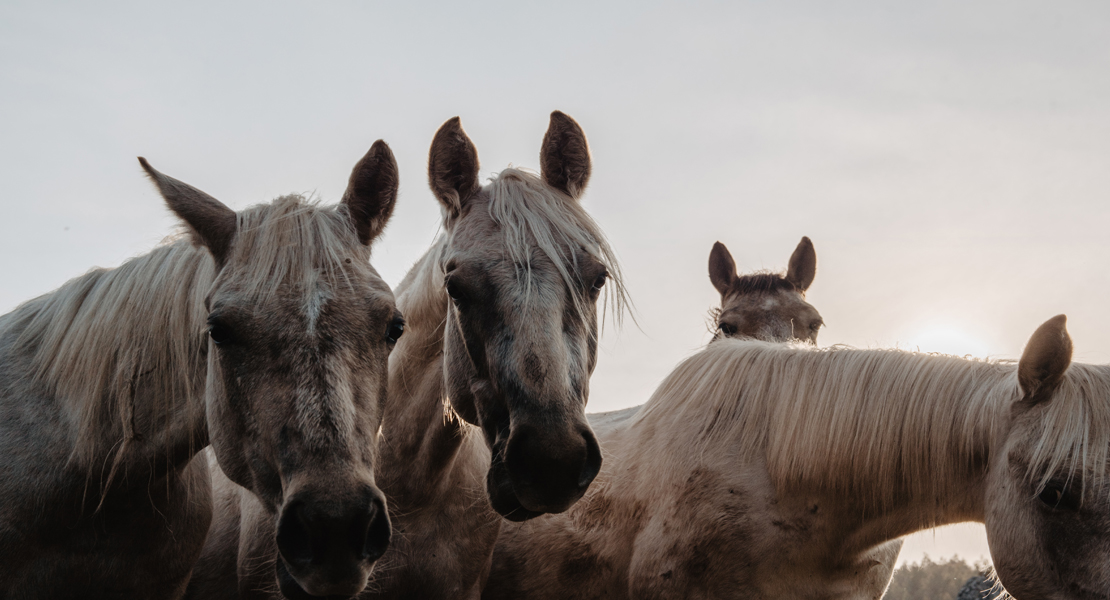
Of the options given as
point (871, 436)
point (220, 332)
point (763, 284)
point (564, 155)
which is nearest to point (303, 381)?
point (220, 332)

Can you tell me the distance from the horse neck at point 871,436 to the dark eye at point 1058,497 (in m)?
0.30

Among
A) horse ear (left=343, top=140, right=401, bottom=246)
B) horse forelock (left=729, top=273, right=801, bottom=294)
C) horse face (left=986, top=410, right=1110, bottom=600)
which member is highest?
horse ear (left=343, top=140, right=401, bottom=246)

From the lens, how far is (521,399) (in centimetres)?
284

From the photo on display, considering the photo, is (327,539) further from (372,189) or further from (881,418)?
(881,418)

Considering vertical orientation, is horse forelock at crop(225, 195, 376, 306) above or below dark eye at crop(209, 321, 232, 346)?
above

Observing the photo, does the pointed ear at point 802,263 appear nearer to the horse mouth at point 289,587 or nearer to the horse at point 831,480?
the horse at point 831,480

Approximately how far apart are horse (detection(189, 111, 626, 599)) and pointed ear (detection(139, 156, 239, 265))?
2.96 ft

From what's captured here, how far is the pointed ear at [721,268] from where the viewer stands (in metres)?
8.38

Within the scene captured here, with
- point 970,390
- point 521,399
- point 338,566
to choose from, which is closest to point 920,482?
point 970,390

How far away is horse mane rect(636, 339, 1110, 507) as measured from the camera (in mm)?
3384

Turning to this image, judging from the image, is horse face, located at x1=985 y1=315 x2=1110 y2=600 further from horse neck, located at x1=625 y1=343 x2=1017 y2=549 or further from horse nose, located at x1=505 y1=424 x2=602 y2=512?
horse nose, located at x1=505 y1=424 x2=602 y2=512

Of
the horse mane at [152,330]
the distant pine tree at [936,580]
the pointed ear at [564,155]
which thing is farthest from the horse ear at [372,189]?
the distant pine tree at [936,580]

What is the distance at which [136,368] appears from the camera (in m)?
3.24

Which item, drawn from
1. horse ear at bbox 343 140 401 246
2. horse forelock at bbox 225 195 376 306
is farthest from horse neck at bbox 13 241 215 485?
horse ear at bbox 343 140 401 246
